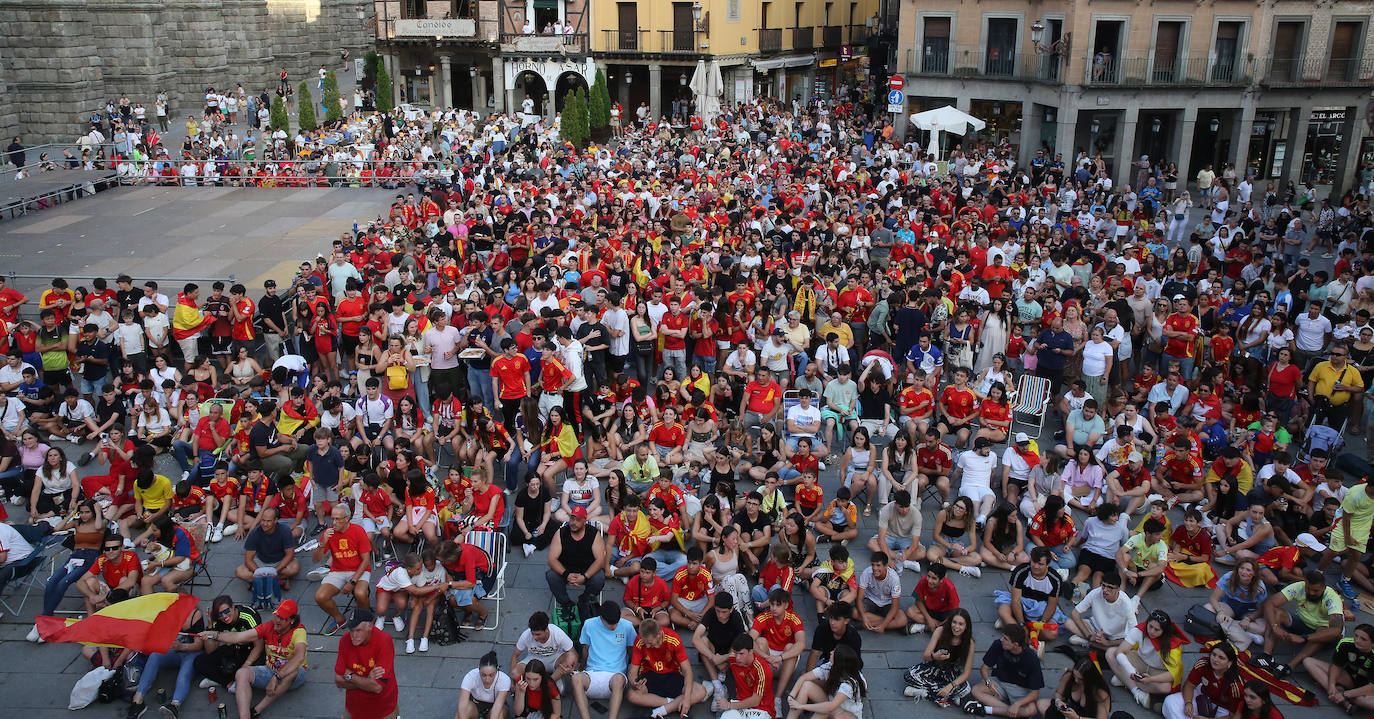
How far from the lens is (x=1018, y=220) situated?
20.3 m

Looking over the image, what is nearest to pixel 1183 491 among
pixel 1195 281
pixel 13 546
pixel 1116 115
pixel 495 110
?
pixel 1195 281

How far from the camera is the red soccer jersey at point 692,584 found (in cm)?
927

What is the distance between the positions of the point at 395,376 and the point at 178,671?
15.8 ft

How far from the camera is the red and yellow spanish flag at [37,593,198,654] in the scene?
26.1 ft

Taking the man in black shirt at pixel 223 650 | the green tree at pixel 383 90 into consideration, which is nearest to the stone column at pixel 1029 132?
the green tree at pixel 383 90

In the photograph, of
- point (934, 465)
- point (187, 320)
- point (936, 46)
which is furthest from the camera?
point (936, 46)

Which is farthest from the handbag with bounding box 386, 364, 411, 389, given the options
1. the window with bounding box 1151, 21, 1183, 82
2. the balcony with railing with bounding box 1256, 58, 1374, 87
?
the balcony with railing with bounding box 1256, 58, 1374, 87

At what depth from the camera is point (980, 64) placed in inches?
1356

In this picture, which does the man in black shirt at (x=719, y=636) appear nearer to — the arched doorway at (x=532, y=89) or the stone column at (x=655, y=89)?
the stone column at (x=655, y=89)

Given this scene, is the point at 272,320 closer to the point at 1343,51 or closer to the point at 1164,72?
the point at 1164,72

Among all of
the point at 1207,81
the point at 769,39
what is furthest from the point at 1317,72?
the point at 769,39

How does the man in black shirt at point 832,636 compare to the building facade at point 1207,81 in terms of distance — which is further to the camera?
the building facade at point 1207,81

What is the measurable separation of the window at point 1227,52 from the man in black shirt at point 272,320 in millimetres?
27670

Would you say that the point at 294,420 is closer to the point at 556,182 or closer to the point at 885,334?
the point at 885,334
